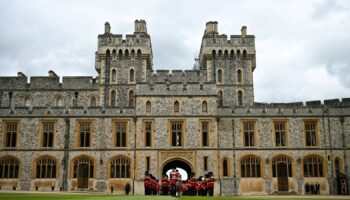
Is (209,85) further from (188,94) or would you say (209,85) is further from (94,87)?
(94,87)

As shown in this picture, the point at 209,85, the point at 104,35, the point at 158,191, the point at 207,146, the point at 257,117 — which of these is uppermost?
the point at 104,35

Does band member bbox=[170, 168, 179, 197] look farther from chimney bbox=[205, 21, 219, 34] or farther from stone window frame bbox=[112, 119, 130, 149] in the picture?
chimney bbox=[205, 21, 219, 34]

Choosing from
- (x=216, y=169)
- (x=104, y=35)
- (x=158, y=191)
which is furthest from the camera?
(x=104, y=35)

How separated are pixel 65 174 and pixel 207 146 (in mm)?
12322

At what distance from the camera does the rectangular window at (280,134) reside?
39.2 metres

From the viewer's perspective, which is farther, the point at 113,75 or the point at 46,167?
the point at 113,75

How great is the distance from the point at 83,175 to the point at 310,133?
20.1 metres

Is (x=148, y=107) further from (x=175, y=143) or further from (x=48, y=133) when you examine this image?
(x=48, y=133)

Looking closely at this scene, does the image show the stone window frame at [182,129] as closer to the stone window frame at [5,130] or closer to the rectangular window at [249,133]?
the rectangular window at [249,133]

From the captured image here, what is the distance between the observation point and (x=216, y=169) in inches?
1494

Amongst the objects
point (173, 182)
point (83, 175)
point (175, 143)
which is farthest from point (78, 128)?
point (173, 182)

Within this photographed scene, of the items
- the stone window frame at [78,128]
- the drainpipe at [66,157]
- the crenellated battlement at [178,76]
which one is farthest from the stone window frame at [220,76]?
the drainpipe at [66,157]

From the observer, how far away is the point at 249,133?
39250mm

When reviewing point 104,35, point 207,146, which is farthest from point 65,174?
point 104,35
